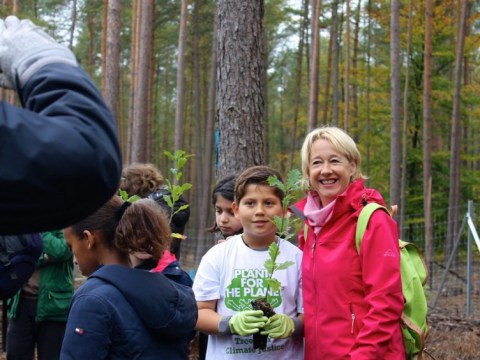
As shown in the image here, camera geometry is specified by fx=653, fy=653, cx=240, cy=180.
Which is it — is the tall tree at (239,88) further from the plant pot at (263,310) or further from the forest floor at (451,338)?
the plant pot at (263,310)

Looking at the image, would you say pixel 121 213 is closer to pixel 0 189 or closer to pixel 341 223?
pixel 341 223

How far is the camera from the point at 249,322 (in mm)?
2945

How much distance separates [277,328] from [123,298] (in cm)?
79

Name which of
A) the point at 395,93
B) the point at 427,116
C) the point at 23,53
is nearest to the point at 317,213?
the point at 23,53

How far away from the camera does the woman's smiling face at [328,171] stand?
322cm

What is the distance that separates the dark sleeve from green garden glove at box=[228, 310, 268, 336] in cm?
181

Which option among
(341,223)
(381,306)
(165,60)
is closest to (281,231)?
(341,223)

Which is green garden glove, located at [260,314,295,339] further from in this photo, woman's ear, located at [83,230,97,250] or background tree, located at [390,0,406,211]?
background tree, located at [390,0,406,211]

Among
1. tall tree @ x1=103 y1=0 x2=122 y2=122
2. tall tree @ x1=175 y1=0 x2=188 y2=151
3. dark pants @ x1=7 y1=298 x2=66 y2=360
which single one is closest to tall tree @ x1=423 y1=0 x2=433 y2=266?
tall tree @ x1=175 y1=0 x2=188 y2=151

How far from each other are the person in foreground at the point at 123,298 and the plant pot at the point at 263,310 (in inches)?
12.6

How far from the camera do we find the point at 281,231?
3049 millimetres

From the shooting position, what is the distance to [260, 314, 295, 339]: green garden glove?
A: 298 cm

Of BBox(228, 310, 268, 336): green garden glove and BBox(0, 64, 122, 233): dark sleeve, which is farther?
BBox(228, 310, 268, 336): green garden glove

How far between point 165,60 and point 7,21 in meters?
36.0
